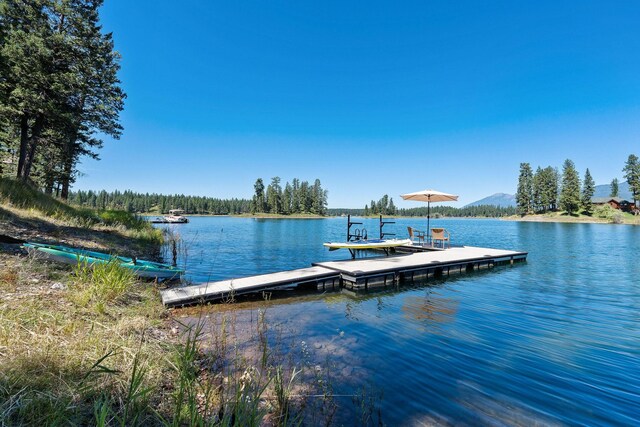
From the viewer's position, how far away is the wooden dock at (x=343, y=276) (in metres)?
8.09

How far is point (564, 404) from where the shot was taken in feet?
13.4

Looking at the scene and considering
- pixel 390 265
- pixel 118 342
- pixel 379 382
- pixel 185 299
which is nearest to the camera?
pixel 118 342

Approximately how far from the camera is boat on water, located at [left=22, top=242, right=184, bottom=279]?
6.90 meters

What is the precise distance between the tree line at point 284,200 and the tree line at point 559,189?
6788cm

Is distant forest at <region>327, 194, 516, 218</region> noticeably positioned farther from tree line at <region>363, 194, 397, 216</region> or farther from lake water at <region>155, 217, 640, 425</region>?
lake water at <region>155, 217, 640, 425</region>

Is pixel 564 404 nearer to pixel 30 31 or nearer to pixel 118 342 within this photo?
pixel 118 342

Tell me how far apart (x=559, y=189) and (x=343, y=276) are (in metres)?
92.1

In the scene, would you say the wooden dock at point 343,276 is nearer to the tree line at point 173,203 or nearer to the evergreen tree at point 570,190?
the evergreen tree at point 570,190

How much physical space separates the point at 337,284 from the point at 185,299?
5.62 m

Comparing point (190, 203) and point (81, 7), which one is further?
point (190, 203)

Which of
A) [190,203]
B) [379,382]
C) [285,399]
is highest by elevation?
[190,203]

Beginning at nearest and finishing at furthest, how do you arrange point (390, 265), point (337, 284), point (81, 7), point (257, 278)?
point (257, 278) → point (337, 284) → point (390, 265) → point (81, 7)

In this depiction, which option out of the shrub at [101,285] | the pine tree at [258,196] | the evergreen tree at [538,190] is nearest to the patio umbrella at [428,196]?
the shrub at [101,285]

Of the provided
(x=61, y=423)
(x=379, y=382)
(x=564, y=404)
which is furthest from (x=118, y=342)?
(x=564, y=404)
